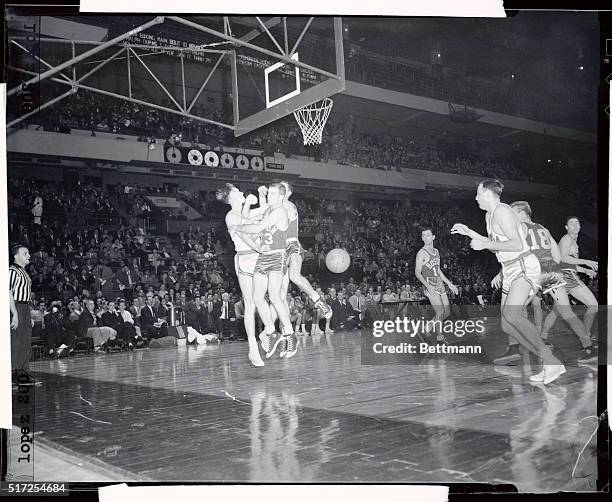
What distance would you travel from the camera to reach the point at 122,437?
133 inches

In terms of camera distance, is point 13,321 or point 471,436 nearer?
point 471,436

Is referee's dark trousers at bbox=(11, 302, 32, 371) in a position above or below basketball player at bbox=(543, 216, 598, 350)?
below

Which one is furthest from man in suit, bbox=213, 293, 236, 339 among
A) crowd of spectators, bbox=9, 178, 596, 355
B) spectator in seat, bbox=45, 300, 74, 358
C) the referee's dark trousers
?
the referee's dark trousers

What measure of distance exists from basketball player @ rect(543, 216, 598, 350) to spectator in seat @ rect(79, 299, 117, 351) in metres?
3.38

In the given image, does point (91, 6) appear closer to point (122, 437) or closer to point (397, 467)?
point (122, 437)

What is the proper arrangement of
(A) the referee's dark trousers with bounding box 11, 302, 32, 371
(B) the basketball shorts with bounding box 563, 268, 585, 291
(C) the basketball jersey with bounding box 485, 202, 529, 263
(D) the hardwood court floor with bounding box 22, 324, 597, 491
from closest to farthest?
1. (D) the hardwood court floor with bounding box 22, 324, 597, 491
2. (A) the referee's dark trousers with bounding box 11, 302, 32, 371
3. (B) the basketball shorts with bounding box 563, 268, 585, 291
4. (C) the basketball jersey with bounding box 485, 202, 529, 263

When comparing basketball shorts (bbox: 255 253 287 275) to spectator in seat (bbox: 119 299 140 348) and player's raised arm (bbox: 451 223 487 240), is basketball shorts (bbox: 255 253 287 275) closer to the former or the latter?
spectator in seat (bbox: 119 299 140 348)

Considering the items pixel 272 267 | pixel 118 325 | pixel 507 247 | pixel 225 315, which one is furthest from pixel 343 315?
pixel 118 325

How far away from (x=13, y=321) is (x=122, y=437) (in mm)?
1196

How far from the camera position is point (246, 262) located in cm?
436

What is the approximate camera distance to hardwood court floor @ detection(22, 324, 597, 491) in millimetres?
2973

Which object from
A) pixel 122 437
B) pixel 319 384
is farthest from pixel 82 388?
pixel 319 384

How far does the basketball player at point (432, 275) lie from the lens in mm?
4102

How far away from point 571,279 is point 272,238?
85.1 inches
